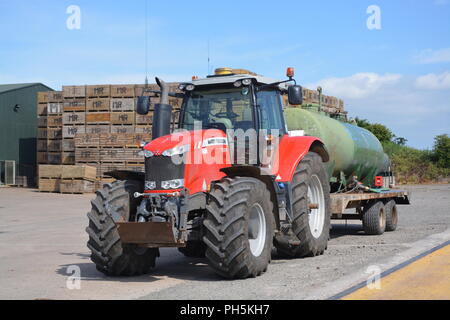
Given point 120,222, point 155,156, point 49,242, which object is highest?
point 155,156

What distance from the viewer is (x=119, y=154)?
24562mm

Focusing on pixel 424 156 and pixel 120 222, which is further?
pixel 424 156

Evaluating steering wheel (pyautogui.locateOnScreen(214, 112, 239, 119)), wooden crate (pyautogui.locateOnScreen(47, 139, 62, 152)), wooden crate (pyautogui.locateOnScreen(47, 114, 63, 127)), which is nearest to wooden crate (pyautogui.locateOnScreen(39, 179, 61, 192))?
wooden crate (pyautogui.locateOnScreen(47, 139, 62, 152))

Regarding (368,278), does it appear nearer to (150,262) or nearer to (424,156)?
(150,262)

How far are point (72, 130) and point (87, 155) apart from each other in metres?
1.60

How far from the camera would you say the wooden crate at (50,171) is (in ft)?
→ 84.6

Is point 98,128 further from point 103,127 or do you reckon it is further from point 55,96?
point 55,96

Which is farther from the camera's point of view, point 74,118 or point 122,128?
point 74,118

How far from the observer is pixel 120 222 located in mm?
7496

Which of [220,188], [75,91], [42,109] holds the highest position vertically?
[75,91]

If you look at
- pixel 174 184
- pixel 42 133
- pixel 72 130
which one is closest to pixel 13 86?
pixel 42 133

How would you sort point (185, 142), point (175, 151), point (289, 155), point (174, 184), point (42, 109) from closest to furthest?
1. point (174, 184)
2. point (175, 151)
3. point (185, 142)
4. point (289, 155)
5. point (42, 109)
